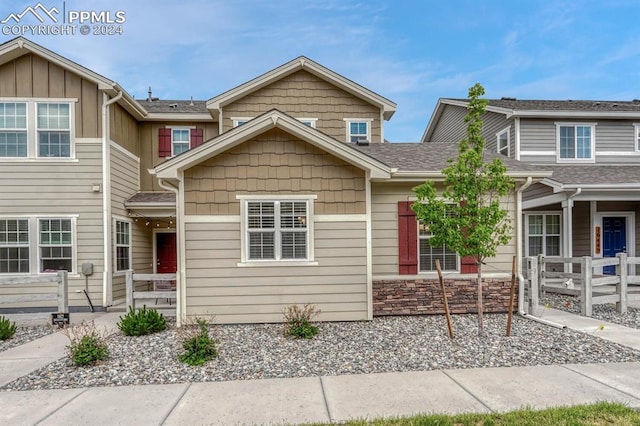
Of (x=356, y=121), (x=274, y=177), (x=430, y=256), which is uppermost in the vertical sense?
(x=356, y=121)

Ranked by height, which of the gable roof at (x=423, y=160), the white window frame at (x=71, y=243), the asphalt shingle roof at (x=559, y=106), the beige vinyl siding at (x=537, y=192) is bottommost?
the white window frame at (x=71, y=243)

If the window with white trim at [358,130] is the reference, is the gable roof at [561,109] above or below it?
above

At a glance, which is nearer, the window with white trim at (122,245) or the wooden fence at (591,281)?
the wooden fence at (591,281)

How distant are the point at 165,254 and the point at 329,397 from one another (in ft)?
32.8

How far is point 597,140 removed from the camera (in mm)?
13422

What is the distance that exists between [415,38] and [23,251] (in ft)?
79.1

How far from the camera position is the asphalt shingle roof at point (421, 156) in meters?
8.40

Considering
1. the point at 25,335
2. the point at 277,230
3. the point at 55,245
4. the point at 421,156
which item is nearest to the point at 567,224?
the point at 421,156

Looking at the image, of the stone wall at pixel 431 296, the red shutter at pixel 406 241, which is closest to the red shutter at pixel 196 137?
the red shutter at pixel 406 241

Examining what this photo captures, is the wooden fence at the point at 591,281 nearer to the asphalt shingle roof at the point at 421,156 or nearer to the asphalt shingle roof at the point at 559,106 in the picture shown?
the asphalt shingle roof at the point at 421,156

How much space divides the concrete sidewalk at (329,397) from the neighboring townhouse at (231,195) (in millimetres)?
2988

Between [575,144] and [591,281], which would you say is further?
[575,144]

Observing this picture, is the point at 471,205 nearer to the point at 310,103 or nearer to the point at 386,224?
the point at 386,224

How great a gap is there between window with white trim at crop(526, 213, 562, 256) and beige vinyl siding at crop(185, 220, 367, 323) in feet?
27.1
